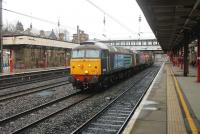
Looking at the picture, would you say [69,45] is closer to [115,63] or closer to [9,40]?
[9,40]

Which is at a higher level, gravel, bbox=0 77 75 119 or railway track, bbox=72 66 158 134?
gravel, bbox=0 77 75 119

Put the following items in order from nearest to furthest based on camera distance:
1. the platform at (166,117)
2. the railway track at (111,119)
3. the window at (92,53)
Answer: the platform at (166,117)
the railway track at (111,119)
the window at (92,53)

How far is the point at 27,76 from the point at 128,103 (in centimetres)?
1294

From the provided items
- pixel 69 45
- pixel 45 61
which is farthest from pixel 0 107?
pixel 69 45

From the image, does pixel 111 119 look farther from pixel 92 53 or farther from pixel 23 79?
pixel 23 79

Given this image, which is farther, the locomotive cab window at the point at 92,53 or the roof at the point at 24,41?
the roof at the point at 24,41

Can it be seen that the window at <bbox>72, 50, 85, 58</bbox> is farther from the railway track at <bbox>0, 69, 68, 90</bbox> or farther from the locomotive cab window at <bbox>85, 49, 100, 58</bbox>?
the railway track at <bbox>0, 69, 68, 90</bbox>

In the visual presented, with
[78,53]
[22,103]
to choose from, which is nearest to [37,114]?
[22,103]

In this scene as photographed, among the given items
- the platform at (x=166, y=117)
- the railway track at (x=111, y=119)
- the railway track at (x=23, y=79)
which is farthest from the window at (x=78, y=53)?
the railway track at (x=23, y=79)

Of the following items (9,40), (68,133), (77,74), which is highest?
(9,40)

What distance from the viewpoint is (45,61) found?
39.7m

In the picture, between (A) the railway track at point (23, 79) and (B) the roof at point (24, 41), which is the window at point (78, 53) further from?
(B) the roof at point (24, 41)

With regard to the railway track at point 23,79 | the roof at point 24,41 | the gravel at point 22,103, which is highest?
the roof at point 24,41

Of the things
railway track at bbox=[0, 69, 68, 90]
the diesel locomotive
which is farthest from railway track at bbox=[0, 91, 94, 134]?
railway track at bbox=[0, 69, 68, 90]
